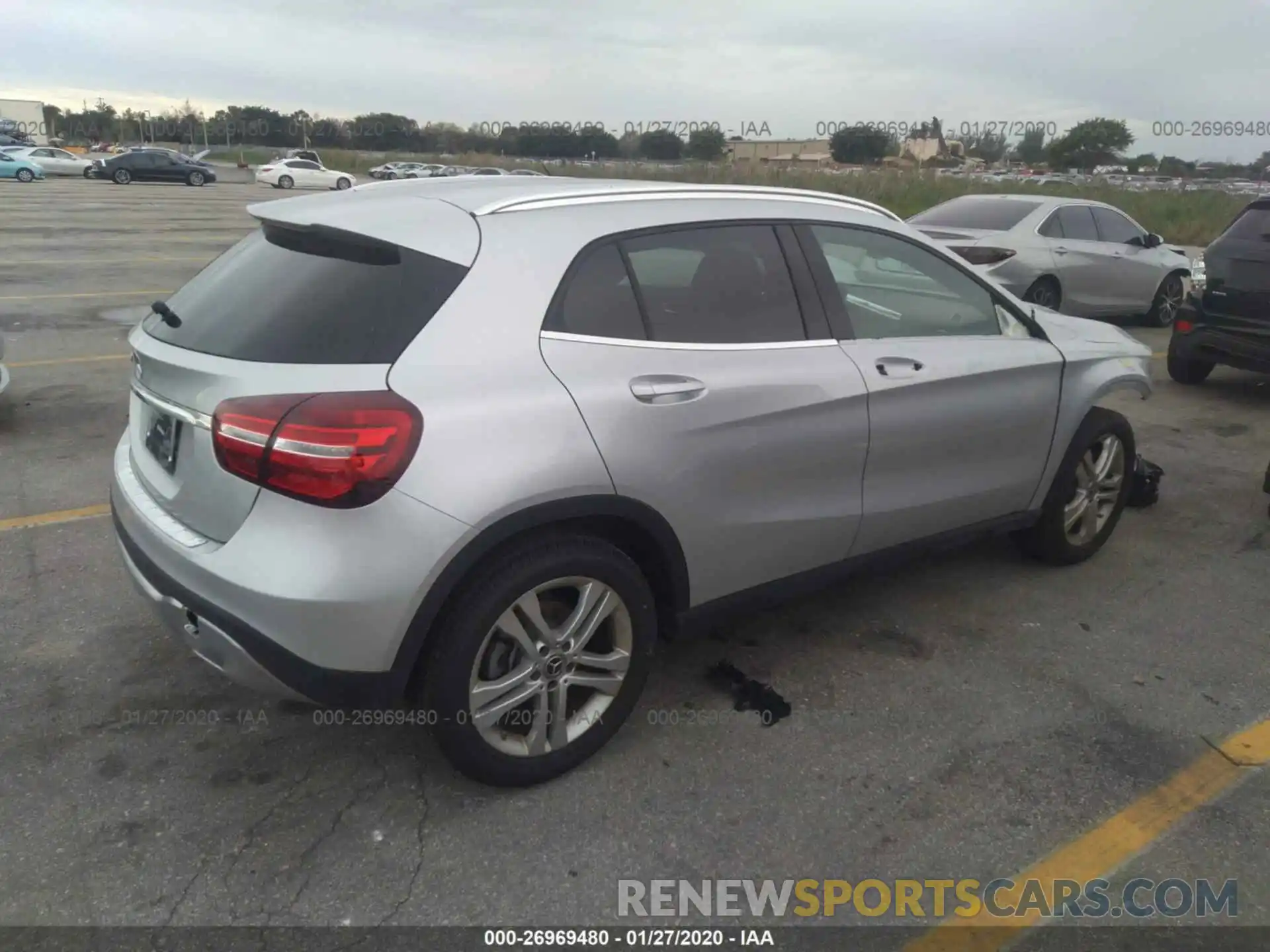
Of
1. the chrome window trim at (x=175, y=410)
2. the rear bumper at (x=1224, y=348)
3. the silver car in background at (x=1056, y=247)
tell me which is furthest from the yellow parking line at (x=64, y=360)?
the rear bumper at (x=1224, y=348)

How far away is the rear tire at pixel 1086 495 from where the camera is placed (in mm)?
4352

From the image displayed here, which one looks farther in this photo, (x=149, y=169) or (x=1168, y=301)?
(x=149, y=169)

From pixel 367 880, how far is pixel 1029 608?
2940 millimetres

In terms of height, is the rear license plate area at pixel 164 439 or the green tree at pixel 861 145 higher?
the green tree at pixel 861 145

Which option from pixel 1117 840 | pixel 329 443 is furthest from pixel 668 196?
pixel 1117 840

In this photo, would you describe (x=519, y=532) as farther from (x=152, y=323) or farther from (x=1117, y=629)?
(x=1117, y=629)

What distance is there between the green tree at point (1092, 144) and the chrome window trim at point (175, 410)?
2136 inches

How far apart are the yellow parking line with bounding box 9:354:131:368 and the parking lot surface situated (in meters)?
3.47

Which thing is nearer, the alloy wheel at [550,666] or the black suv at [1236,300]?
the alloy wheel at [550,666]

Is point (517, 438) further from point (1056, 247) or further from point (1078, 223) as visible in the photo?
point (1078, 223)

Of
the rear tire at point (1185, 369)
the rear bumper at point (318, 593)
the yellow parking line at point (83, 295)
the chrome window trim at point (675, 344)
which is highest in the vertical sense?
the chrome window trim at point (675, 344)

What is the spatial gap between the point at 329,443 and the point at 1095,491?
3601 mm

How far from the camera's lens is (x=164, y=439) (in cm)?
279

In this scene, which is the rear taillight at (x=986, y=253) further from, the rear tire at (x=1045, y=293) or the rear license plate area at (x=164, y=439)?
the rear license plate area at (x=164, y=439)
